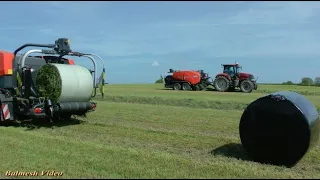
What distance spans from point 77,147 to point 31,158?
3.91ft

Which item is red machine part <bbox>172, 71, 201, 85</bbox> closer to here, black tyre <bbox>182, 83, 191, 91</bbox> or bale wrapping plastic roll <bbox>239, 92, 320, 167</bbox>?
black tyre <bbox>182, 83, 191, 91</bbox>

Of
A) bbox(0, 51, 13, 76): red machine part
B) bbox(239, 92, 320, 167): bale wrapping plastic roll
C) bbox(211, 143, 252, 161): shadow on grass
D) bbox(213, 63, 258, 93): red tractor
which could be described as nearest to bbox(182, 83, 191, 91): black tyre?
bbox(213, 63, 258, 93): red tractor

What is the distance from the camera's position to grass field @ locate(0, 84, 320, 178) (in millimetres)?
6017

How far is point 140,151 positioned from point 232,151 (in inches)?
75.5

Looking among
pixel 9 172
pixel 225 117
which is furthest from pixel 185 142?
pixel 225 117

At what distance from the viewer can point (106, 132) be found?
412 inches

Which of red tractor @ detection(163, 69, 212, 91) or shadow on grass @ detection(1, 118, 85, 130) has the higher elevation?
red tractor @ detection(163, 69, 212, 91)

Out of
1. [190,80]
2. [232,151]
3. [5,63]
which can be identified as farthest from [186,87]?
[232,151]

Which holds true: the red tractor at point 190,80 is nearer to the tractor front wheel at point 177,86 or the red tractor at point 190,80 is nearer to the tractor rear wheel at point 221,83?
the tractor front wheel at point 177,86

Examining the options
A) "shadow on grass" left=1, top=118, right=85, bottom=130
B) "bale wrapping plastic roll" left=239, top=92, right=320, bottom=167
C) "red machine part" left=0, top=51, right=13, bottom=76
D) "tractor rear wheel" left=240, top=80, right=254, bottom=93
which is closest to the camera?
"bale wrapping plastic roll" left=239, top=92, right=320, bottom=167

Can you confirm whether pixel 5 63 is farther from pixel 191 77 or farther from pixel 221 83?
pixel 191 77

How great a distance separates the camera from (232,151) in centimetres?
807

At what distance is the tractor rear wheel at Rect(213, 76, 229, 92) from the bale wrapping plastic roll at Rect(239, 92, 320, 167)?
24865 millimetres

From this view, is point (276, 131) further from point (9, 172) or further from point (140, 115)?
point (140, 115)
